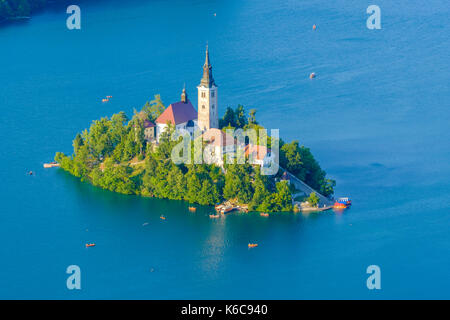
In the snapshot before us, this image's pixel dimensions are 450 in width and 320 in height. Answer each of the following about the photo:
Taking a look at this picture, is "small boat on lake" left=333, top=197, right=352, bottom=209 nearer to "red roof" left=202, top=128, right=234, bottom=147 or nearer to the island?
the island

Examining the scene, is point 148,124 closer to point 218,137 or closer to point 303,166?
point 218,137

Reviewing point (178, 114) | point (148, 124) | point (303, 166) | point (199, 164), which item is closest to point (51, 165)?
point (148, 124)

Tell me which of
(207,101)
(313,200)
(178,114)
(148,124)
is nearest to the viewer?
(313,200)

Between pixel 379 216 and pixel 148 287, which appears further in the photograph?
pixel 379 216

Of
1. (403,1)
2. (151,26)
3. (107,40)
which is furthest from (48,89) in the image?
(403,1)

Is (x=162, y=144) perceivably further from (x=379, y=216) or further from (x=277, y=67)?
(x=277, y=67)

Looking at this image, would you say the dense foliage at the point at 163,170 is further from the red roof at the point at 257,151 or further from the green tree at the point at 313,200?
the green tree at the point at 313,200

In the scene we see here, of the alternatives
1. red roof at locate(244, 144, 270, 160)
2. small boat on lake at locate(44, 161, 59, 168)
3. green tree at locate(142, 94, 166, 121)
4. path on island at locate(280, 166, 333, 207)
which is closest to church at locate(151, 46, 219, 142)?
green tree at locate(142, 94, 166, 121)
